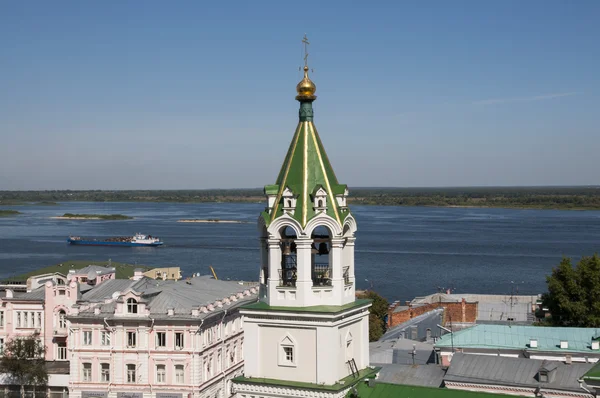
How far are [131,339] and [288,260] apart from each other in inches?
729

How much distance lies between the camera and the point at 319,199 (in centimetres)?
1505

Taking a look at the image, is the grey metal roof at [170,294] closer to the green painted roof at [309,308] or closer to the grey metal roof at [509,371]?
the grey metal roof at [509,371]

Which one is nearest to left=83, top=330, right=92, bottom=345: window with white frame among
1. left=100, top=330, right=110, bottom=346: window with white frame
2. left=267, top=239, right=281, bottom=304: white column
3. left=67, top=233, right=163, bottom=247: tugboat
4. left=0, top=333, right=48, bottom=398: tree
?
left=100, top=330, right=110, bottom=346: window with white frame

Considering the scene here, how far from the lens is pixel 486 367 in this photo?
2325cm

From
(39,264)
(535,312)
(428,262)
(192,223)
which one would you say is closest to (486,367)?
(535,312)

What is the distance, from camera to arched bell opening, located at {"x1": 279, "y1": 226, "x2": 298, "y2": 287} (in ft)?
50.0

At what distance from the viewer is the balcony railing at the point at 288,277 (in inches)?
598

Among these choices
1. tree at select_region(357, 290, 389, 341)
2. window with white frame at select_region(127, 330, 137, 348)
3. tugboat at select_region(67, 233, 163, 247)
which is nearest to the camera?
window with white frame at select_region(127, 330, 137, 348)

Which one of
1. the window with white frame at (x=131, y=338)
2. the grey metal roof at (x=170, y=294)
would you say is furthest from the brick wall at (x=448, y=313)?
the window with white frame at (x=131, y=338)

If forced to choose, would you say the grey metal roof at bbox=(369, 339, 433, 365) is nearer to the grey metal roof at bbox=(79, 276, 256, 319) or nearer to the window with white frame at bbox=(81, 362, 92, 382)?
the grey metal roof at bbox=(79, 276, 256, 319)

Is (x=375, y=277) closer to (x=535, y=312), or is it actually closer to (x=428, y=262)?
(x=428, y=262)

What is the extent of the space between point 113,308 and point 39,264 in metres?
71.0

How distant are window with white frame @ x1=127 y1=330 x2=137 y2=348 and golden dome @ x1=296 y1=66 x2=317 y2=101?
1931cm

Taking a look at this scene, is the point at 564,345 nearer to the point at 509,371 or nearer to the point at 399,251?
the point at 509,371
